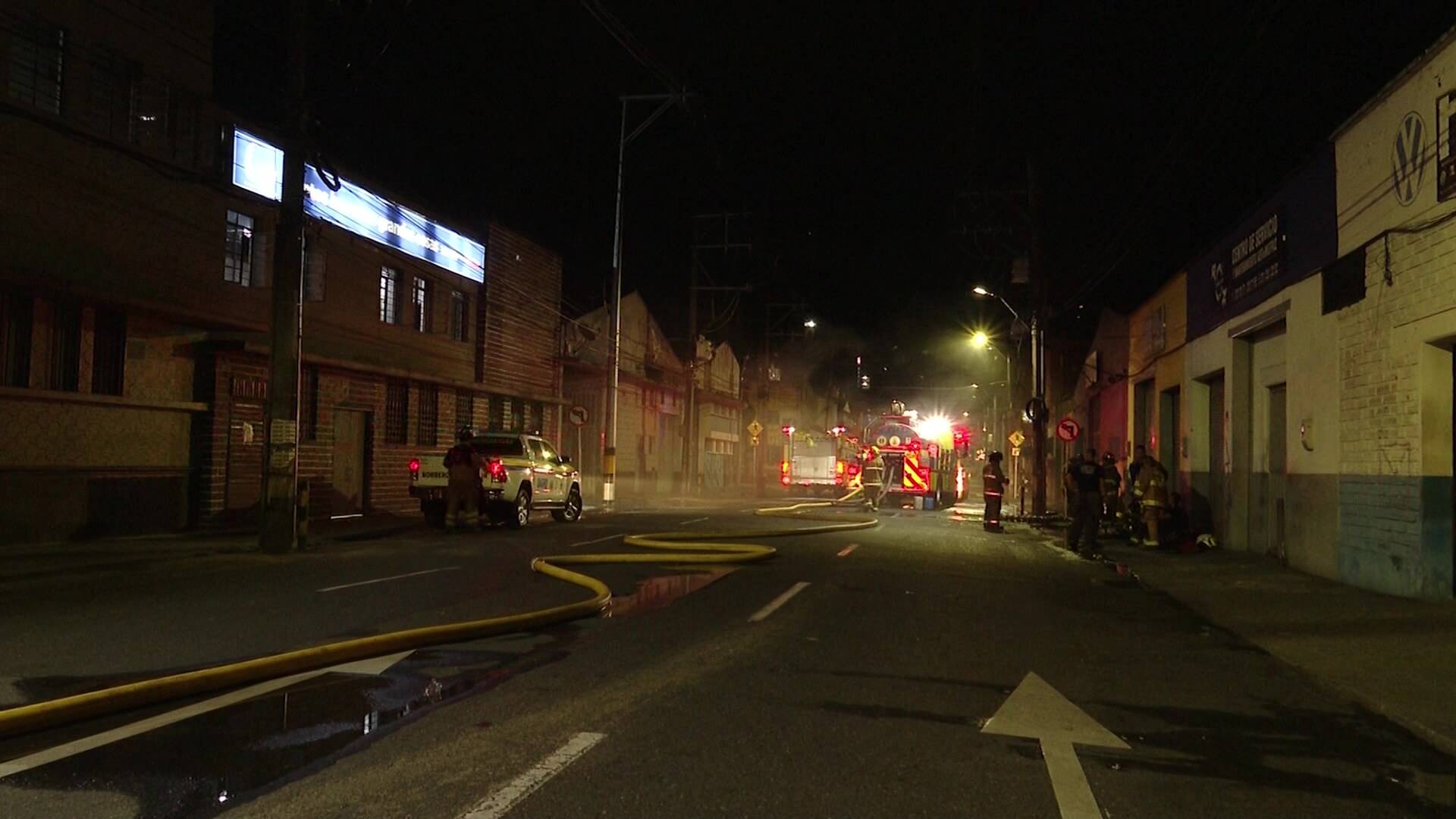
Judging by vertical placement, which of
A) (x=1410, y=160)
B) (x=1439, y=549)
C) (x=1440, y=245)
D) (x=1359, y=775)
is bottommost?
(x=1359, y=775)

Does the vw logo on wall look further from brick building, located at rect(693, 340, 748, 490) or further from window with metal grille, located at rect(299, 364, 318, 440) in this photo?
brick building, located at rect(693, 340, 748, 490)

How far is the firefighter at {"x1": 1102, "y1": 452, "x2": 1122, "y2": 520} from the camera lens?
2130cm

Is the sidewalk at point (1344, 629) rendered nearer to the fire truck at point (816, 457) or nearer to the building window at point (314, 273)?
the building window at point (314, 273)

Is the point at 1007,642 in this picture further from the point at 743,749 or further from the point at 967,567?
the point at 967,567

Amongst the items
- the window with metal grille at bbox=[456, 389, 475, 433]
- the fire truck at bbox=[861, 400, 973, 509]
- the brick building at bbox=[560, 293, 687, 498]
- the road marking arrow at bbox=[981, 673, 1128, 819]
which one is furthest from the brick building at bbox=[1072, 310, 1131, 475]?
the road marking arrow at bbox=[981, 673, 1128, 819]

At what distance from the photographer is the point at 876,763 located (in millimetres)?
5102

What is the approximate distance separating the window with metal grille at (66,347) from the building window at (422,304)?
9707mm

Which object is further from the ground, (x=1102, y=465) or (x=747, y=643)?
(x=1102, y=465)

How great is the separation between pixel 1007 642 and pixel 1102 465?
1386 cm

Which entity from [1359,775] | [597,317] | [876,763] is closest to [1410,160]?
[1359,775]

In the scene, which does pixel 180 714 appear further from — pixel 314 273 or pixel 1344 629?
pixel 314 273

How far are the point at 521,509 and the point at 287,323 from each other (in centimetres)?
625

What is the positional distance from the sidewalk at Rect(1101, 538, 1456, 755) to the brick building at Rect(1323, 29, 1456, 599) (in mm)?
753

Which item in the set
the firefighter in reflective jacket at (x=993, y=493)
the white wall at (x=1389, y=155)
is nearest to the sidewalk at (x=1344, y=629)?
the white wall at (x=1389, y=155)
